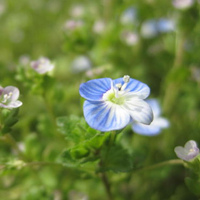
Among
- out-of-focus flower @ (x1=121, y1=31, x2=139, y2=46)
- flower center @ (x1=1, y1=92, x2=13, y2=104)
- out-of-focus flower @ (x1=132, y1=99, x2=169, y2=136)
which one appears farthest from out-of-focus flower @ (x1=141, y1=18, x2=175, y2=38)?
flower center @ (x1=1, y1=92, x2=13, y2=104)

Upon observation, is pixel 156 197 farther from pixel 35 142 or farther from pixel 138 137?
pixel 35 142


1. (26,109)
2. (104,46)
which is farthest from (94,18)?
(26,109)

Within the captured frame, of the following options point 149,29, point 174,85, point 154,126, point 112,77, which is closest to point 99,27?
point 149,29

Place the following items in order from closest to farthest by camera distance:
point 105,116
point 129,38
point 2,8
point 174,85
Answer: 1. point 105,116
2. point 174,85
3. point 129,38
4. point 2,8

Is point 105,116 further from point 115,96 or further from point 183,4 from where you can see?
point 183,4

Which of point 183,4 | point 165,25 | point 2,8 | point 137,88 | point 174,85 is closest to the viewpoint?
point 137,88
